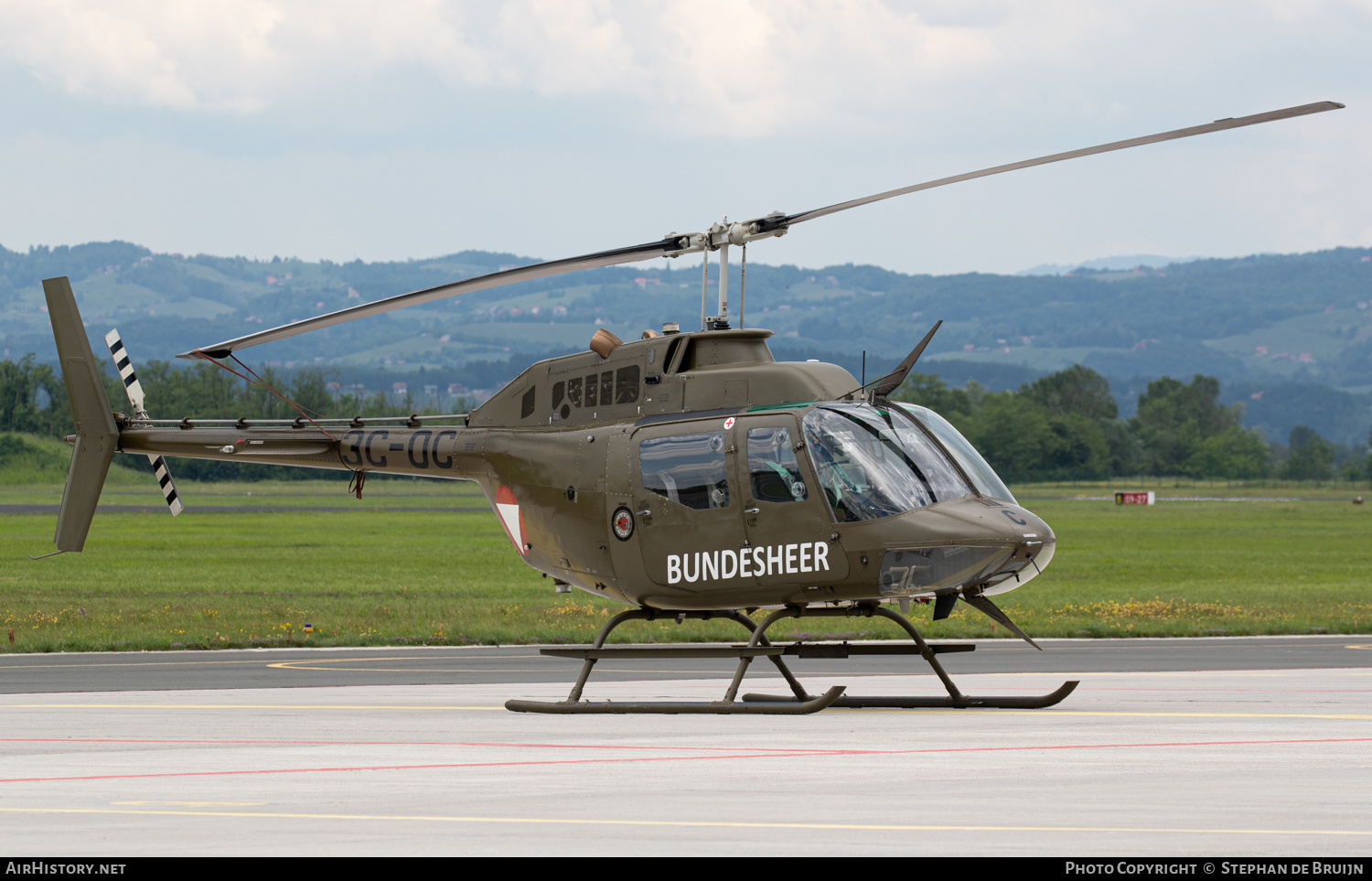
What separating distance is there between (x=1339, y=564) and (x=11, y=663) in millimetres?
42928

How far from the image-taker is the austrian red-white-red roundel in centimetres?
1413

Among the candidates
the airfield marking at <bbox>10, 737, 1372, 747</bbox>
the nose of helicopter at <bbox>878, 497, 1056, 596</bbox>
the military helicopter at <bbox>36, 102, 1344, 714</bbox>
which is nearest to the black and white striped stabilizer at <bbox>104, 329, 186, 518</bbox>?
the military helicopter at <bbox>36, 102, 1344, 714</bbox>

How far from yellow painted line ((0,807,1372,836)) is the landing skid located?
5.45m

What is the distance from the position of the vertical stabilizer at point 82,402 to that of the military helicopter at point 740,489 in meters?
5.06

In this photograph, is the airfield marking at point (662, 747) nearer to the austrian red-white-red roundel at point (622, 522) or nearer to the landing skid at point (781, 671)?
the landing skid at point (781, 671)

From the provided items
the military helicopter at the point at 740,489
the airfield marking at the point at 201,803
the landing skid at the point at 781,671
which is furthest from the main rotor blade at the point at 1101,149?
the airfield marking at the point at 201,803

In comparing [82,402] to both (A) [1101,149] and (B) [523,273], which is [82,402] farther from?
(A) [1101,149]

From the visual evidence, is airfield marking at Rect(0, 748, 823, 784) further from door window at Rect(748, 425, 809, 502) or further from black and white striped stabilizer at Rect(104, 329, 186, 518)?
black and white striped stabilizer at Rect(104, 329, 186, 518)

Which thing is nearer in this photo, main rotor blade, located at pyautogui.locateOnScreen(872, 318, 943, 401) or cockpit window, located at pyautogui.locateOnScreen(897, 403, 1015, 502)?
main rotor blade, located at pyautogui.locateOnScreen(872, 318, 943, 401)

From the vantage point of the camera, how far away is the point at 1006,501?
13211 millimetres

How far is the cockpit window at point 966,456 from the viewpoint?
1331 cm

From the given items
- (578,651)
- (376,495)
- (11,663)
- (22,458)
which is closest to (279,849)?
(578,651)

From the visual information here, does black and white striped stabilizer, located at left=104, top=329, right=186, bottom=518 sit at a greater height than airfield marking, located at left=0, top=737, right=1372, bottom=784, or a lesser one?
greater
